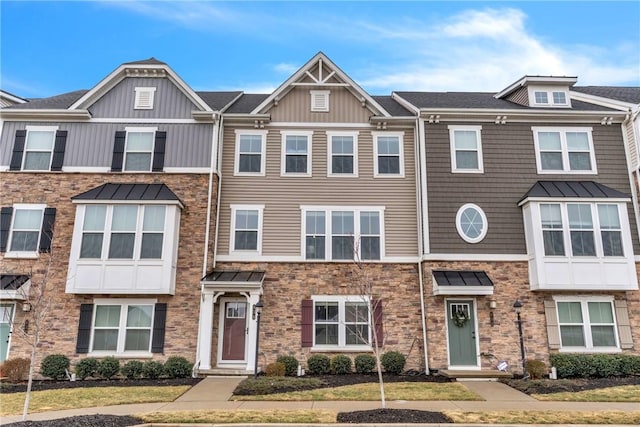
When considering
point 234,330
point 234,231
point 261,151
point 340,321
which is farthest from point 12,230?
point 340,321

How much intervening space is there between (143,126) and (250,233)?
18.1ft

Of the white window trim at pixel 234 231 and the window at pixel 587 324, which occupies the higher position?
the white window trim at pixel 234 231

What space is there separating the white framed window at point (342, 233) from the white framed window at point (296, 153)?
1.46m

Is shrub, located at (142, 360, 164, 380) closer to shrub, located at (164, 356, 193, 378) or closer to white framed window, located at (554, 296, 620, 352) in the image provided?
shrub, located at (164, 356, 193, 378)

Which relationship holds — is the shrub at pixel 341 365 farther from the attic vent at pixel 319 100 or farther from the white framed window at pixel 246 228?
the attic vent at pixel 319 100

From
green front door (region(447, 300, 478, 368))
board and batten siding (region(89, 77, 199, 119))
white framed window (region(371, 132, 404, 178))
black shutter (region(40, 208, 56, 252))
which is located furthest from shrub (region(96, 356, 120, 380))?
white framed window (region(371, 132, 404, 178))

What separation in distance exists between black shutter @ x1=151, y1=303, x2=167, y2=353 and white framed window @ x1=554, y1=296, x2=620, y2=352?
12.7m

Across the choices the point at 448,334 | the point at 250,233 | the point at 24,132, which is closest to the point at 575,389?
the point at 448,334

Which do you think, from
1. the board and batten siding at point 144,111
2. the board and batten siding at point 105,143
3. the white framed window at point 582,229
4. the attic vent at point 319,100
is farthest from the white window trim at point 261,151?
the white framed window at point 582,229

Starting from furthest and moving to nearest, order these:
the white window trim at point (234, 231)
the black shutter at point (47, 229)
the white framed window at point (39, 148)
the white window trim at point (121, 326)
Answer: the white framed window at point (39, 148) → the white window trim at point (234, 231) → the black shutter at point (47, 229) → the white window trim at point (121, 326)

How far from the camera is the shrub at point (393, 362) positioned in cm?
1349

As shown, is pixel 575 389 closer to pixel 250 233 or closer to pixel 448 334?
pixel 448 334

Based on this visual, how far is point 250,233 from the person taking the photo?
15.0 m

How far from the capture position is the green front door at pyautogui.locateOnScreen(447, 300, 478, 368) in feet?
44.3
